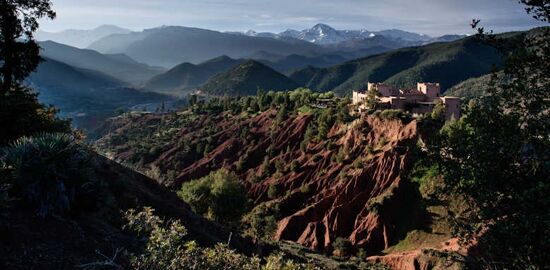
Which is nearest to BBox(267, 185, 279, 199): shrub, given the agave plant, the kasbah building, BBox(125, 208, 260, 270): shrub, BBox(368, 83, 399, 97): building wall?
the kasbah building

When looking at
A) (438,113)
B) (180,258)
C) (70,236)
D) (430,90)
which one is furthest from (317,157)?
(180,258)

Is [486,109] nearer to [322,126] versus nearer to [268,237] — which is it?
[268,237]

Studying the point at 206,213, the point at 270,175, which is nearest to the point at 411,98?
the point at 270,175

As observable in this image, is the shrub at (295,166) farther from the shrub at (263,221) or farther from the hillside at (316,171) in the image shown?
the shrub at (263,221)

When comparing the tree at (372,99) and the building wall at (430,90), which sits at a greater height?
the building wall at (430,90)

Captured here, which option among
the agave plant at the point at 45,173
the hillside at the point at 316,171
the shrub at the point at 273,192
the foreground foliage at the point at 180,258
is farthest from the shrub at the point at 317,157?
the foreground foliage at the point at 180,258

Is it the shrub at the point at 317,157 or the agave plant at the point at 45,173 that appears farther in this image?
the shrub at the point at 317,157

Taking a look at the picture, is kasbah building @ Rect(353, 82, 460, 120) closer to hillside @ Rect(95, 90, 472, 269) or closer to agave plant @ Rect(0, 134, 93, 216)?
hillside @ Rect(95, 90, 472, 269)

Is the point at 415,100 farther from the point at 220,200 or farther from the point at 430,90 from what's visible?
the point at 220,200
